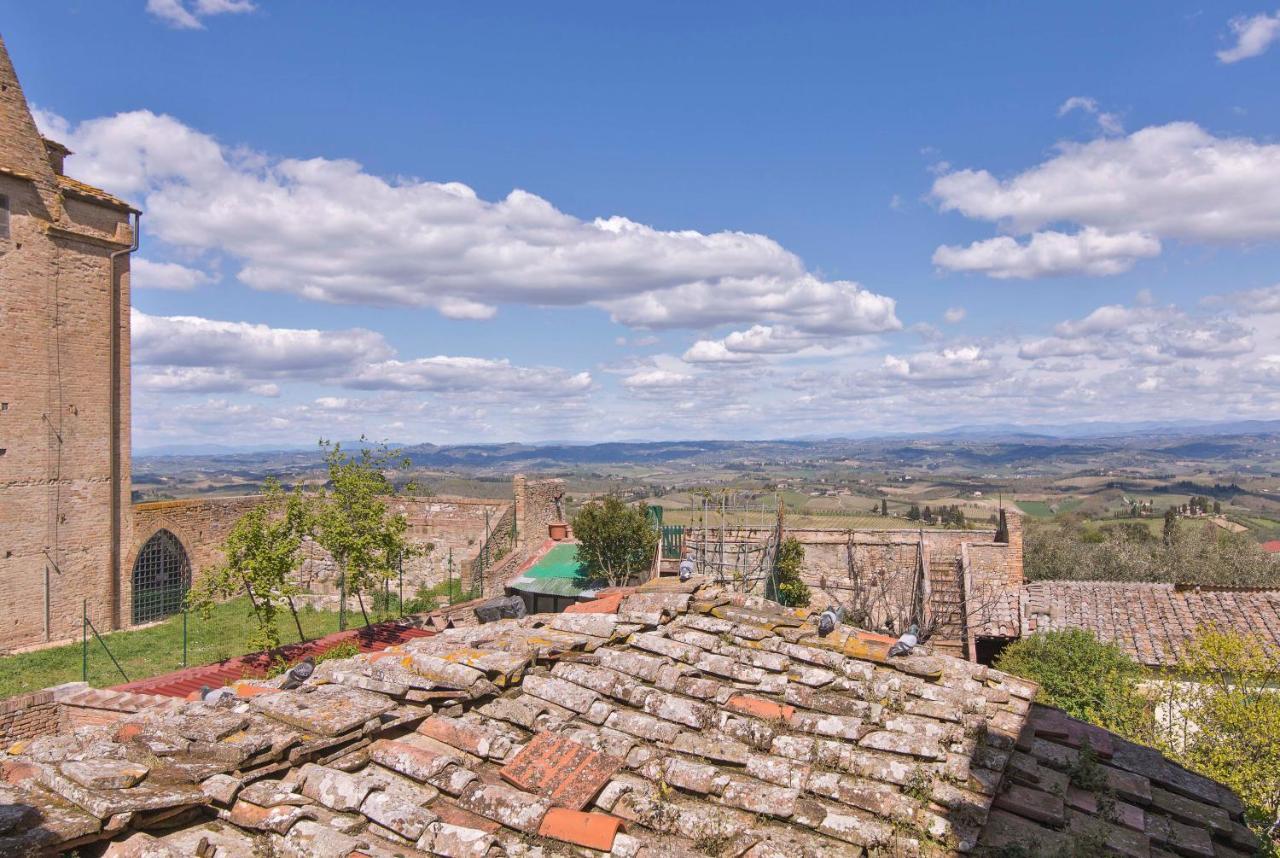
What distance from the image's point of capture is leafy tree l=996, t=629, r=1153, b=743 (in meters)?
Result: 17.4

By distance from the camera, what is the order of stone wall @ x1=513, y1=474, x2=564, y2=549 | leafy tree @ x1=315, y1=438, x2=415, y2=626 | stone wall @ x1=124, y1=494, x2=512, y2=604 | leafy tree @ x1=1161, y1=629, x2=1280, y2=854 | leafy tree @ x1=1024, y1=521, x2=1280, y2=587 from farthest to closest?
1. leafy tree @ x1=1024, y1=521, x2=1280, y2=587
2. stone wall @ x1=513, y1=474, x2=564, y2=549
3. stone wall @ x1=124, y1=494, x2=512, y2=604
4. leafy tree @ x1=315, y1=438, x2=415, y2=626
5. leafy tree @ x1=1161, y1=629, x2=1280, y2=854

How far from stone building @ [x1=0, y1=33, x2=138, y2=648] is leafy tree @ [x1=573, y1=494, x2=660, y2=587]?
51.7 ft

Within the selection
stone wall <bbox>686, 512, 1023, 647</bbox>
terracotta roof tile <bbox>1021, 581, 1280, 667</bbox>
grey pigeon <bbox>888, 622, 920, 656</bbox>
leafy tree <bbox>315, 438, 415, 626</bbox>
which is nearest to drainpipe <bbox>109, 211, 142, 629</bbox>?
leafy tree <bbox>315, 438, 415, 626</bbox>

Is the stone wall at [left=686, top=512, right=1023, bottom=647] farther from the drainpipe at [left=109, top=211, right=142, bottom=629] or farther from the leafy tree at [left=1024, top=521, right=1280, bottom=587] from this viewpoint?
the drainpipe at [left=109, top=211, right=142, bottom=629]

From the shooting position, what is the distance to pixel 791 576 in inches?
1126

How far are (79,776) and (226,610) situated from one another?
27.0 metres

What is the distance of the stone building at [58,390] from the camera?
76.1ft

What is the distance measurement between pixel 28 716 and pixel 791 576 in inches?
868

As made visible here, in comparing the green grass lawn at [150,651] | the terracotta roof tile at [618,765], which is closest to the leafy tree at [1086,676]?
the terracotta roof tile at [618,765]

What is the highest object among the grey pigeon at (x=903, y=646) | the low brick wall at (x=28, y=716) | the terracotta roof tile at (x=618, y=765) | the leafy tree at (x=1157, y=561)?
the grey pigeon at (x=903, y=646)

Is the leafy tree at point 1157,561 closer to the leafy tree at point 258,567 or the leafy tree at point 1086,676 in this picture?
the leafy tree at point 1086,676

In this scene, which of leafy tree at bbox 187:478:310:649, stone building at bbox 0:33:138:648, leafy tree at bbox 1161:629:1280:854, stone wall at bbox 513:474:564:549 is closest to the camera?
leafy tree at bbox 1161:629:1280:854

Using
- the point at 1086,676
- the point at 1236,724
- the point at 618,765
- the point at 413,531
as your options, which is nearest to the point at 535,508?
the point at 413,531

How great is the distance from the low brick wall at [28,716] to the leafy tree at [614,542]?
1530cm
